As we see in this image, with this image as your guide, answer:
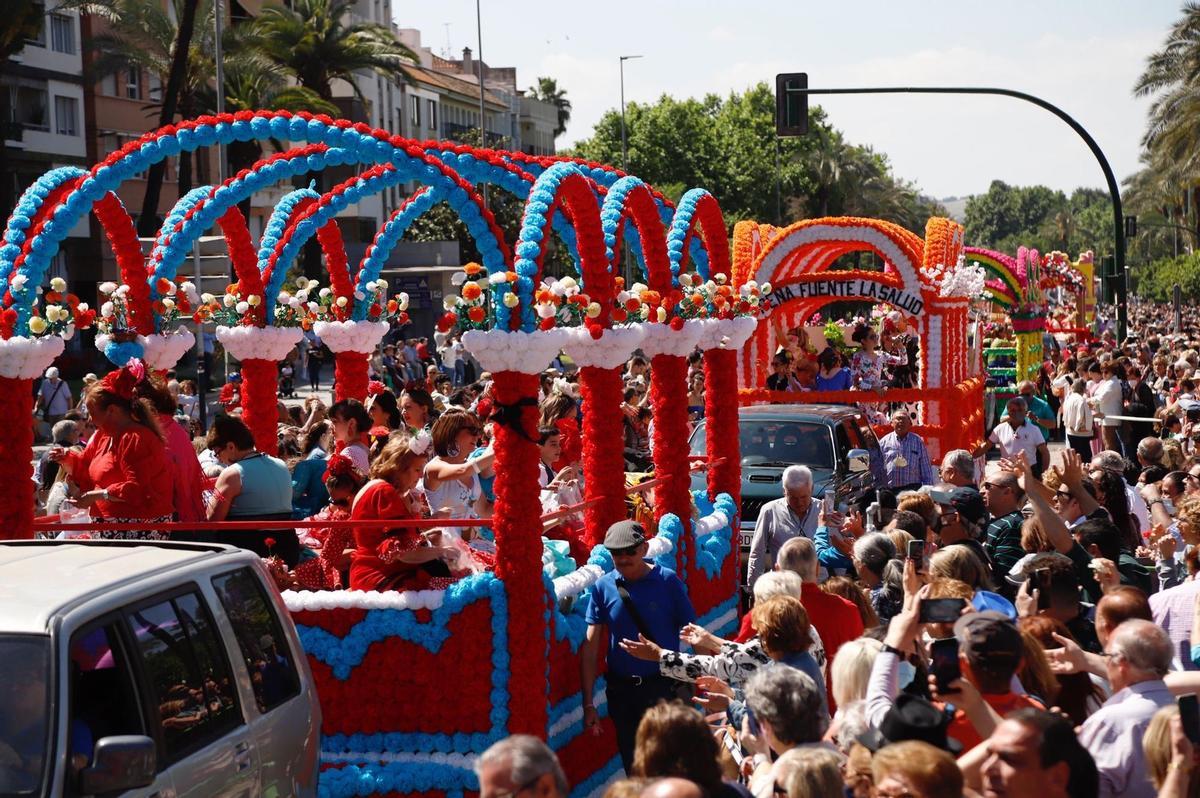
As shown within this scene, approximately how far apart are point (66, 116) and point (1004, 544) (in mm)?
39514

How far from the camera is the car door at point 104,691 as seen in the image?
493 cm

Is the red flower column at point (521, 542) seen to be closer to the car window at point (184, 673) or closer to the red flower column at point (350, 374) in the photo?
the car window at point (184, 673)

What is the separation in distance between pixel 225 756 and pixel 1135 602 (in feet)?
11.4

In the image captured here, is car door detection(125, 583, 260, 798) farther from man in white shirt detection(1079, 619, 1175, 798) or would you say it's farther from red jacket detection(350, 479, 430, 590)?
man in white shirt detection(1079, 619, 1175, 798)

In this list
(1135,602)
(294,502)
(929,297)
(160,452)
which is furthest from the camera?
(929,297)

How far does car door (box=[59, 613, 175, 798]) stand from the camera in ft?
16.2

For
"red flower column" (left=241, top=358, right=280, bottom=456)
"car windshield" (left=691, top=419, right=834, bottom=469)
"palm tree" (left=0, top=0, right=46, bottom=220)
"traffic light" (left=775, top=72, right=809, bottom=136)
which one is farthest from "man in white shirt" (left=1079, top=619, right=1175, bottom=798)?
"palm tree" (left=0, top=0, right=46, bottom=220)

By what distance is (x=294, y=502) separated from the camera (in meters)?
10.5

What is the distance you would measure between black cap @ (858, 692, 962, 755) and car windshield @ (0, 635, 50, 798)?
2565 millimetres

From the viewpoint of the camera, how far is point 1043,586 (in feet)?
21.8

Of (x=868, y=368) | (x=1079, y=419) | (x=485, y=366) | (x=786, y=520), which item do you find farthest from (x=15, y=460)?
(x=1079, y=419)

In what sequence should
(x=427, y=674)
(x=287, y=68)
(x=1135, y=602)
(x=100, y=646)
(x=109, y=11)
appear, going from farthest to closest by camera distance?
(x=287, y=68) → (x=109, y=11) → (x=427, y=674) → (x=1135, y=602) → (x=100, y=646)

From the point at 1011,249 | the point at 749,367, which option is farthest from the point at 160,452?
the point at 1011,249

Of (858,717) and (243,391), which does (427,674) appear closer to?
(858,717)
